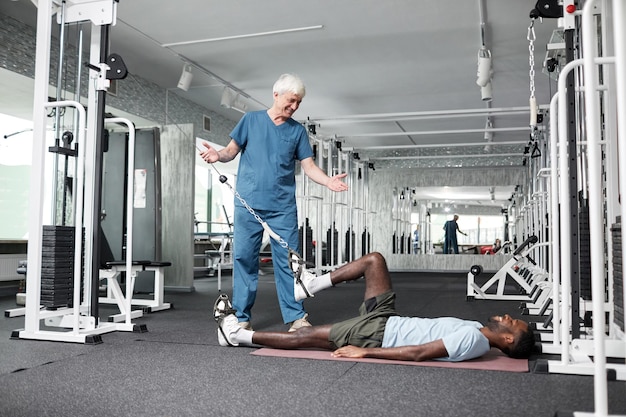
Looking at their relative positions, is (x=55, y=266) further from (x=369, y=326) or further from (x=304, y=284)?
(x=369, y=326)

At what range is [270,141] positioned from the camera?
3.45 m

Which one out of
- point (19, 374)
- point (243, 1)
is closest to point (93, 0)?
point (243, 1)

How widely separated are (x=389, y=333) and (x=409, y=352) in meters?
0.14

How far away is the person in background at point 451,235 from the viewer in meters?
11.2

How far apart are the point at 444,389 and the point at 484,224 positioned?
9534 millimetres

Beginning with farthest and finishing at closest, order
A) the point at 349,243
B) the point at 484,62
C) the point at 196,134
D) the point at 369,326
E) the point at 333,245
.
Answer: the point at 349,243 < the point at 196,134 < the point at 333,245 < the point at 484,62 < the point at 369,326

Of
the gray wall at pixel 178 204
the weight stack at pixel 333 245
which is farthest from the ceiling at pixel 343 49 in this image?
the weight stack at pixel 333 245

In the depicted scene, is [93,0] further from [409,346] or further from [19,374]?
[409,346]

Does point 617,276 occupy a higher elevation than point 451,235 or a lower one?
lower

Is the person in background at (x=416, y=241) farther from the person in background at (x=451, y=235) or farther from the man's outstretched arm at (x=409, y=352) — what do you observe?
the man's outstretched arm at (x=409, y=352)

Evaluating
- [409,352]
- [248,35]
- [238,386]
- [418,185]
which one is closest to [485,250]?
[418,185]

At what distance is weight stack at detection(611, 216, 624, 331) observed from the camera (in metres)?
2.69

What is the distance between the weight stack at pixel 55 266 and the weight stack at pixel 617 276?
9.91 feet

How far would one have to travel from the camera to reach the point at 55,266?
3332mm
